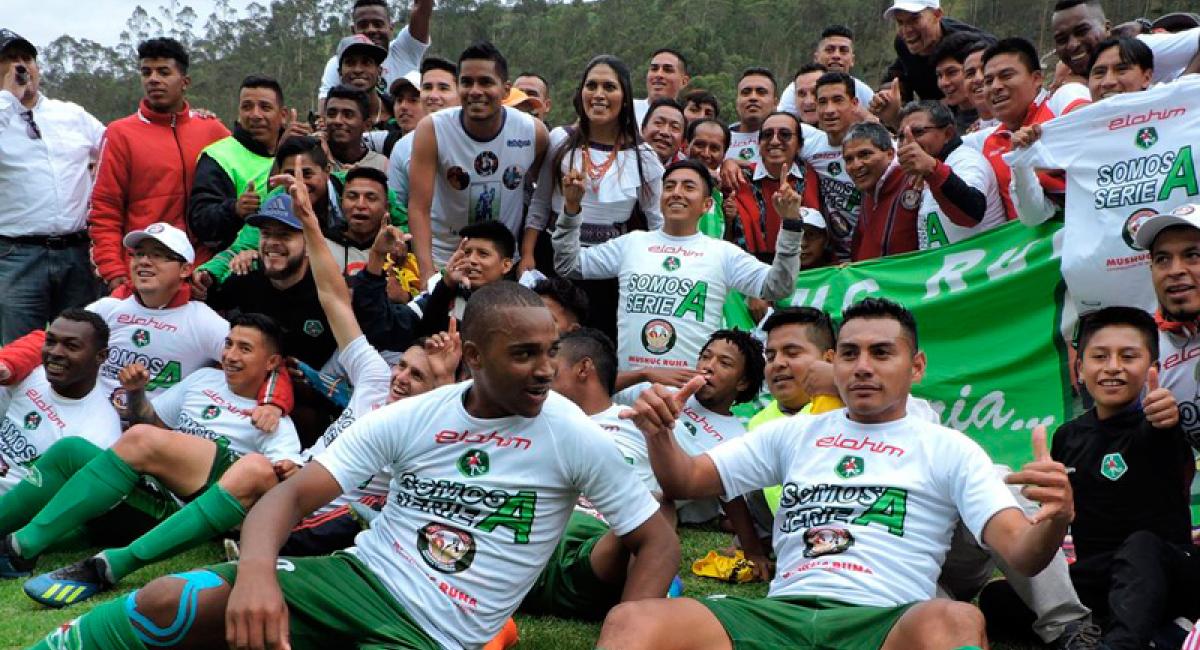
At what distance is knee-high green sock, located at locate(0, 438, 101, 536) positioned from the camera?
19.2 feet

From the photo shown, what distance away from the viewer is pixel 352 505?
5609mm

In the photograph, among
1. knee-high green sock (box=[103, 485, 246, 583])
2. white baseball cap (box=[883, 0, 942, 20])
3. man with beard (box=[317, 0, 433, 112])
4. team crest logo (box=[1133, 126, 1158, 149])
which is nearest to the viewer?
knee-high green sock (box=[103, 485, 246, 583])

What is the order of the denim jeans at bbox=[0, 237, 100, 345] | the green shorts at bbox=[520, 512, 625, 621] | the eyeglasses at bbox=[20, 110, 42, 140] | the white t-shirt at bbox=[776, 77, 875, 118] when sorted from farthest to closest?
the white t-shirt at bbox=[776, 77, 875, 118], the eyeglasses at bbox=[20, 110, 42, 140], the denim jeans at bbox=[0, 237, 100, 345], the green shorts at bbox=[520, 512, 625, 621]

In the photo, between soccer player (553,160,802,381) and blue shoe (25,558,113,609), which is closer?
blue shoe (25,558,113,609)

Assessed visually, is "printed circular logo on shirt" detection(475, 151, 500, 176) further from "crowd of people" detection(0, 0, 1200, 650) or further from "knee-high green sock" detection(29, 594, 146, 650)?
"knee-high green sock" detection(29, 594, 146, 650)

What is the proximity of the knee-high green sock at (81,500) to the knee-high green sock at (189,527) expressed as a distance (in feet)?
1.86

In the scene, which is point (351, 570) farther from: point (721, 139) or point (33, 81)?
point (33, 81)

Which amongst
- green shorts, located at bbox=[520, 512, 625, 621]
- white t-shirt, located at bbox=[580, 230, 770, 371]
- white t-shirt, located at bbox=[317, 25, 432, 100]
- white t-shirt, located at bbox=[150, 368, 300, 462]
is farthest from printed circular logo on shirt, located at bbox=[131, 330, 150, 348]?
white t-shirt, located at bbox=[317, 25, 432, 100]

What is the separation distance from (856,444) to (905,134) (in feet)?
12.5

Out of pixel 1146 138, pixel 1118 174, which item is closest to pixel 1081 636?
pixel 1118 174

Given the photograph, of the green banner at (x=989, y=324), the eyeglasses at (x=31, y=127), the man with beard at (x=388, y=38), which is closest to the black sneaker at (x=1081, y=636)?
the green banner at (x=989, y=324)

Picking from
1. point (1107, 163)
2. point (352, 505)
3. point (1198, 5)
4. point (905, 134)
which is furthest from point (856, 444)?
point (1198, 5)

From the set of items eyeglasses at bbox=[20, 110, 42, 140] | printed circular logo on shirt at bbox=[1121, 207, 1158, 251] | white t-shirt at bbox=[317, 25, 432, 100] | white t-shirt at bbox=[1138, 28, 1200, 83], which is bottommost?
eyeglasses at bbox=[20, 110, 42, 140]

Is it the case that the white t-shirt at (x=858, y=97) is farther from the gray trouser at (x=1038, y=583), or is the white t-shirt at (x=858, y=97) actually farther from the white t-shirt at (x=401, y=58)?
the gray trouser at (x=1038, y=583)
